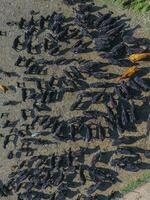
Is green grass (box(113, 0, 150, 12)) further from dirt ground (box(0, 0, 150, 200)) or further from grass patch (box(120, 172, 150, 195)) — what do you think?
grass patch (box(120, 172, 150, 195))

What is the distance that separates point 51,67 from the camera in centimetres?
1947

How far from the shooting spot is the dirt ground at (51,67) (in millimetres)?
18594

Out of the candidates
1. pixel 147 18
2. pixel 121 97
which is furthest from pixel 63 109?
pixel 147 18

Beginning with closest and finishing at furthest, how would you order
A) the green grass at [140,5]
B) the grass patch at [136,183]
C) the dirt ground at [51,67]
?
the grass patch at [136,183] < the dirt ground at [51,67] < the green grass at [140,5]

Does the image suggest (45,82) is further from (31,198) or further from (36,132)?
(31,198)

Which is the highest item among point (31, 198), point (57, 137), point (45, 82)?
point (45, 82)

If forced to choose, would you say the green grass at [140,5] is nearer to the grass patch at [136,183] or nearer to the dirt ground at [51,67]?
the dirt ground at [51,67]

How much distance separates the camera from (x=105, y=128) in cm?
1875

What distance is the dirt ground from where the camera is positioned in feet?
61.0

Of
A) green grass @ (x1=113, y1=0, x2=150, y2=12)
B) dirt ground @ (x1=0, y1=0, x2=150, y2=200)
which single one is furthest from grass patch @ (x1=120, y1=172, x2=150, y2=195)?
green grass @ (x1=113, y1=0, x2=150, y2=12)

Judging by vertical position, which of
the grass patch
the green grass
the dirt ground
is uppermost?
the green grass

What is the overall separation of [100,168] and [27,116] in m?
2.36

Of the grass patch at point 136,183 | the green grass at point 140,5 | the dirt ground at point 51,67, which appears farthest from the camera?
the green grass at point 140,5

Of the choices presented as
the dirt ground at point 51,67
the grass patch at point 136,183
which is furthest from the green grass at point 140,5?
the grass patch at point 136,183
